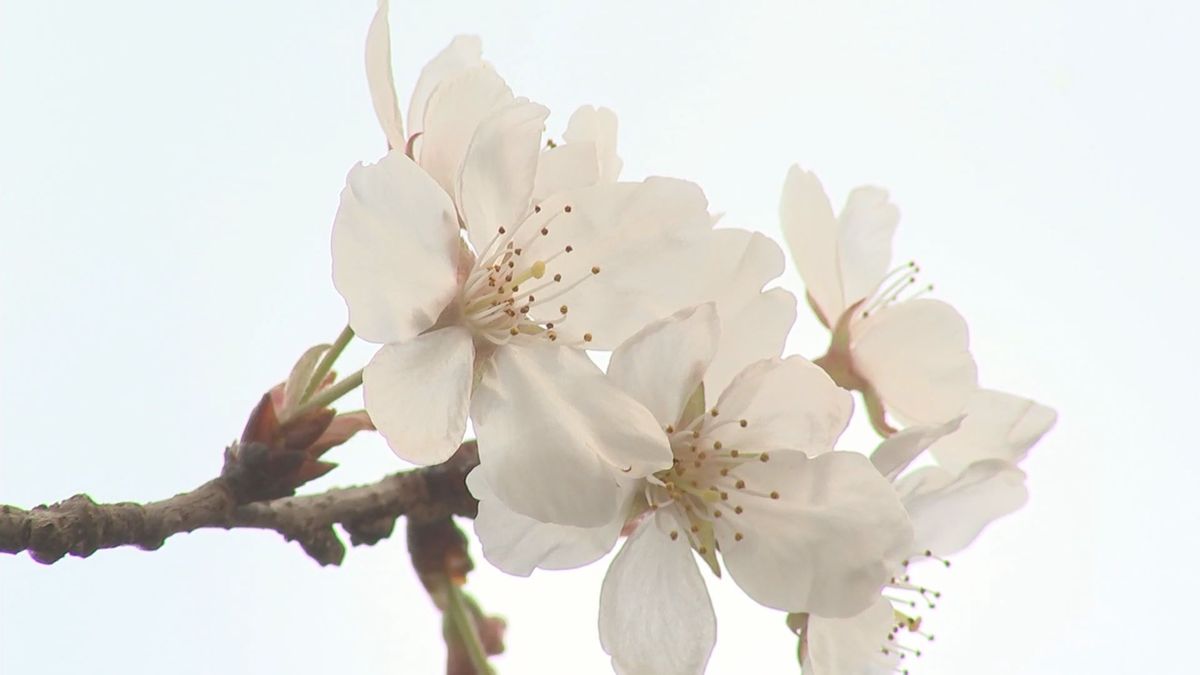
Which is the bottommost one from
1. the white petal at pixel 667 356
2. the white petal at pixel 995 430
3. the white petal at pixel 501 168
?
the white petal at pixel 667 356

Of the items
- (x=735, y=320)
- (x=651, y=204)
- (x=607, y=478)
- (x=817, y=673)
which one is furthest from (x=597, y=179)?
(x=817, y=673)

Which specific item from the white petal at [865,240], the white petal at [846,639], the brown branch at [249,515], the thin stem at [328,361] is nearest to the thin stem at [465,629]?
the brown branch at [249,515]

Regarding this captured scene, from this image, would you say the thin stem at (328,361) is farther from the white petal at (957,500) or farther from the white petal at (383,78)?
the white petal at (957,500)

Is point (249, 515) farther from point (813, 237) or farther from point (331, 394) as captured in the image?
point (813, 237)

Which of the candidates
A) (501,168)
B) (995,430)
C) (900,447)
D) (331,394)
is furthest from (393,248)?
(995,430)

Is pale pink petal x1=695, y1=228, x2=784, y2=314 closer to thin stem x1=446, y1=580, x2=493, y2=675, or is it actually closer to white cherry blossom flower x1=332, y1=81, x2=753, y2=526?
white cherry blossom flower x1=332, y1=81, x2=753, y2=526

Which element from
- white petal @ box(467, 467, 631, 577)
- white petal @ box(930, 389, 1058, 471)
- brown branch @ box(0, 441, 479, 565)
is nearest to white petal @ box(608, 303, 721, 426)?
white petal @ box(467, 467, 631, 577)
